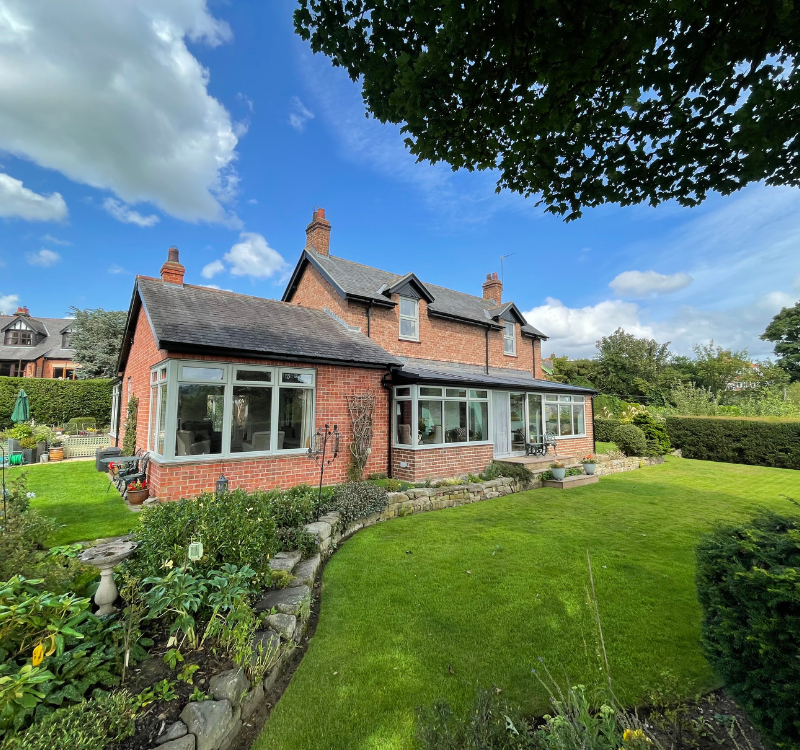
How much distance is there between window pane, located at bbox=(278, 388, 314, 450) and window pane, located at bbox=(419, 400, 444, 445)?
3582 millimetres

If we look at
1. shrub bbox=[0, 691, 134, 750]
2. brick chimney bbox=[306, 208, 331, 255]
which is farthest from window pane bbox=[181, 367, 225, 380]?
brick chimney bbox=[306, 208, 331, 255]

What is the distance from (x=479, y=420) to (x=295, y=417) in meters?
6.89

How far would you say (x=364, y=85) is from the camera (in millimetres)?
5023

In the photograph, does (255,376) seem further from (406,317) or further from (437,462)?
(406,317)

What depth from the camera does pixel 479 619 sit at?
4211 millimetres

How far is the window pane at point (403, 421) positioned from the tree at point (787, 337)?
46299mm

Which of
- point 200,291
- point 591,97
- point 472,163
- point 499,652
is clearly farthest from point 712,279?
point 200,291

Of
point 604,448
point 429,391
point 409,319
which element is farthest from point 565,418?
point 429,391

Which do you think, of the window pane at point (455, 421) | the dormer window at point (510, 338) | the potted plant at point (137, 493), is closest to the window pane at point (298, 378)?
the potted plant at point (137, 493)

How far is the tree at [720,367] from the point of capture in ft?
104

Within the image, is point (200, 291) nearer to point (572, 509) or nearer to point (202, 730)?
point (202, 730)

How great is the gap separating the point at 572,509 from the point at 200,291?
1296 cm

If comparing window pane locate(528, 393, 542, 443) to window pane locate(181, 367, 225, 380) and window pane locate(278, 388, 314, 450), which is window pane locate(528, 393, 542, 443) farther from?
window pane locate(181, 367, 225, 380)

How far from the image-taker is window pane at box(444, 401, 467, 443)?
1226 centimetres
